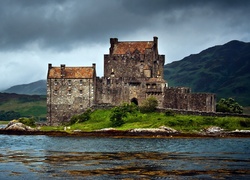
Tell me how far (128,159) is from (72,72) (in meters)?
59.3

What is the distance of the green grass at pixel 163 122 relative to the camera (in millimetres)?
98750

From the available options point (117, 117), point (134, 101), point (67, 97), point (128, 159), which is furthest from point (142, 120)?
point (128, 159)

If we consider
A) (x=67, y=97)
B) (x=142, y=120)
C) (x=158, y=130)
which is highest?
(x=67, y=97)

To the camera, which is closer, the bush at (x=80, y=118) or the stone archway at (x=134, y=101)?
the bush at (x=80, y=118)

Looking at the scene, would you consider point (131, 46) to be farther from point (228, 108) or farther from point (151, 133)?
point (151, 133)

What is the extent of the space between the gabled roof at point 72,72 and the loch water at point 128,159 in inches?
1096

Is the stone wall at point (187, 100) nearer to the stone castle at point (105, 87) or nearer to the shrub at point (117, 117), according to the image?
the stone castle at point (105, 87)

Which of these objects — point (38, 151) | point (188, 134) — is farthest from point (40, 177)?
point (188, 134)

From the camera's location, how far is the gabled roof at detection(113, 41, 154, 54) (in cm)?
12488

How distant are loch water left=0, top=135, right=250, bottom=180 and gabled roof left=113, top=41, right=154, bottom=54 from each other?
35.9 metres

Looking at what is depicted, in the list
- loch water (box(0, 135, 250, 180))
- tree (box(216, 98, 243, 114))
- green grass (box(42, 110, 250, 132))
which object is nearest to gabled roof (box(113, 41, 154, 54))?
green grass (box(42, 110, 250, 132))

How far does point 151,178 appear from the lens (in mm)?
48219

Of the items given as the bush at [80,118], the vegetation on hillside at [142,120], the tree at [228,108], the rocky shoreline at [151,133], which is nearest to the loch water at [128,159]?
the rocky shoreline at [151,133]

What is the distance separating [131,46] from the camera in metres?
126
